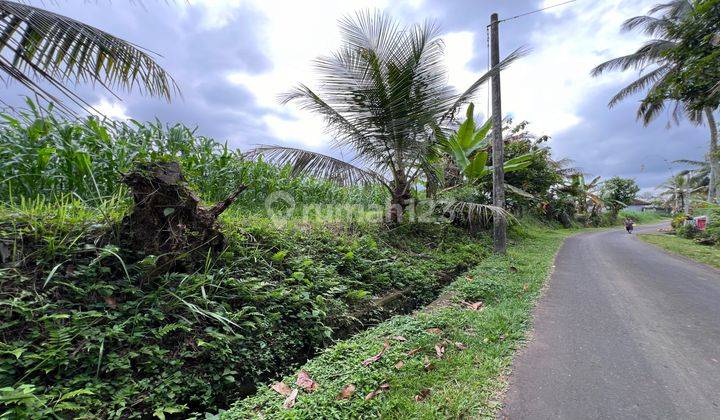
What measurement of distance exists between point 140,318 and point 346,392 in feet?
4.83

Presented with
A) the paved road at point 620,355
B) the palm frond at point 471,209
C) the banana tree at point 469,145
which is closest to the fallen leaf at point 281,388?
the paved road at point 620,355

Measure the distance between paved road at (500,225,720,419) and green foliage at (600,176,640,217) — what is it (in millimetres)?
33048

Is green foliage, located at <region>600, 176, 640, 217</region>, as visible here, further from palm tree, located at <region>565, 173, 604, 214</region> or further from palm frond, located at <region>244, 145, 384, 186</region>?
palm frond, located at <region>244, 145, 384, 186</region>

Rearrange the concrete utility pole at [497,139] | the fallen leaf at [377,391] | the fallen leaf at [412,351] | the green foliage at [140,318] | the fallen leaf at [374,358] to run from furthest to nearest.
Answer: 1. the concrete utility pole at [497,139]
2. the fallen leaf at [412,351]
3. the fallen leaf at [374,358]
4. the fallen leaf at [377,391]
5. the green foliage at [140,318]

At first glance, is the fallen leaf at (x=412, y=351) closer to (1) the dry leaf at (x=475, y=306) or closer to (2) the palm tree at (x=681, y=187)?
(1) the dry leaf at (x=475, y=306)

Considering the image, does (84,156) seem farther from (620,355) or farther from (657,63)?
(657,63)

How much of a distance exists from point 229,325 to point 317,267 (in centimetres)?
133

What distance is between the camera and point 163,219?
270 centimetres

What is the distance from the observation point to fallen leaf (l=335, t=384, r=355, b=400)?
77.1 inches

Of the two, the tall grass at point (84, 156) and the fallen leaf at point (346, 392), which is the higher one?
the tall grass at point (84, 156)

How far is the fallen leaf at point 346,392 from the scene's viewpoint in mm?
1960

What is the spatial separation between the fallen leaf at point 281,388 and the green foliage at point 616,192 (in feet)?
127

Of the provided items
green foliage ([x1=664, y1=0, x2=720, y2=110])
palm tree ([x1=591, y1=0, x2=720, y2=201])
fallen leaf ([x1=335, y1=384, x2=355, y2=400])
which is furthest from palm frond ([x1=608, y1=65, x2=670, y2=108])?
fallen leaf ([x1=335, y1=384, x2=355, y2=400])

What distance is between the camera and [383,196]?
8.88m
